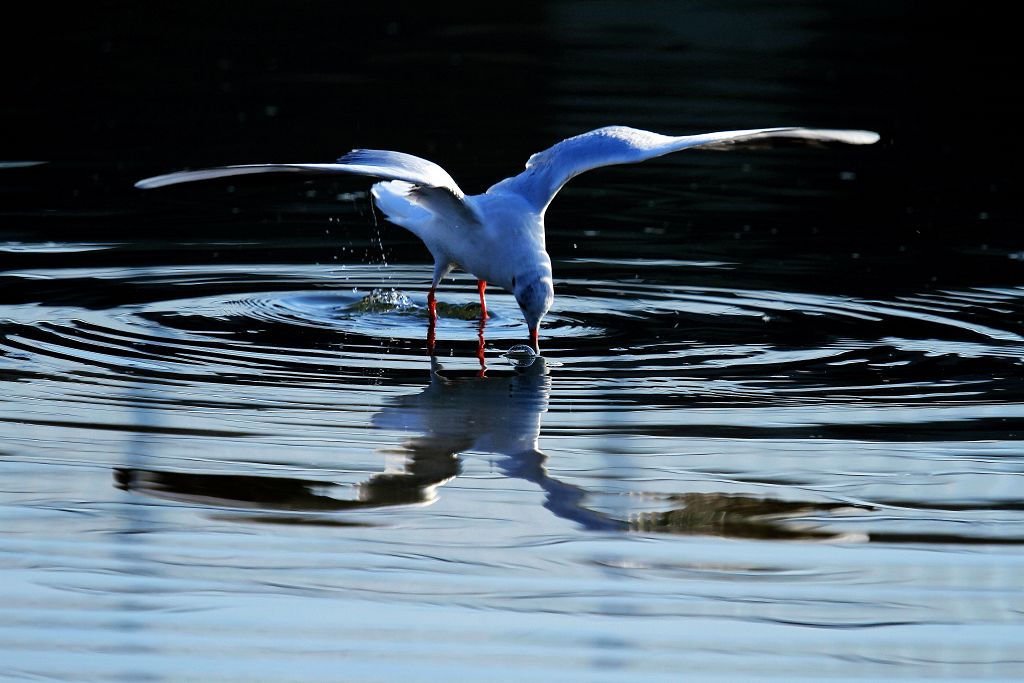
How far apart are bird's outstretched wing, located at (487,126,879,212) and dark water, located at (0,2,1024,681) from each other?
669 mm

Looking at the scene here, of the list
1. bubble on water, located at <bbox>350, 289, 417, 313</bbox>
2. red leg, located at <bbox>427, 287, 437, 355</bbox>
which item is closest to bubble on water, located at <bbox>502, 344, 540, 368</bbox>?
red leg, located at <bbox>427, 287, 437, 355</bbox>

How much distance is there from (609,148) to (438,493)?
301cm

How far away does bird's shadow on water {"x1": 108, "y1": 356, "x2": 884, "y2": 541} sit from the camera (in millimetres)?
5242

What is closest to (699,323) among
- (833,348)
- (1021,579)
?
(833,348)

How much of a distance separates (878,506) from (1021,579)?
2.28 ft

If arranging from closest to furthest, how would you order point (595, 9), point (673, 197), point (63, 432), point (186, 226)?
point (63, 432) < point (186, 226) < point (673, 197) < point (595, 9)

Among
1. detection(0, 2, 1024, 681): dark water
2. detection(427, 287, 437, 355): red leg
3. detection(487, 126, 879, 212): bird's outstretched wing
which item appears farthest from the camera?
detection(427, 287, 437, 355): red leg

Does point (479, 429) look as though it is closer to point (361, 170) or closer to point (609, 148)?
point (361, 170)

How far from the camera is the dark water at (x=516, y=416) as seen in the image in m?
4.43

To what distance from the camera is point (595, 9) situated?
2188 centimetres

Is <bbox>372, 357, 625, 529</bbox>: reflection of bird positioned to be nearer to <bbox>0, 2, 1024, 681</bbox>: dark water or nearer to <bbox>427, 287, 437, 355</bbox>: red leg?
<bbox>0, 2, 1024, 681</bbox>: dark water

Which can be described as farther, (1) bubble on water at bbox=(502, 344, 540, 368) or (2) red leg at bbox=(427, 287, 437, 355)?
(2) red leg at bbox=(427, 287, 437, 355)

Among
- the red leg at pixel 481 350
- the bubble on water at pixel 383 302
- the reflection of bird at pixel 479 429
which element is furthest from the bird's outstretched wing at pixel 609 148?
the reflection of bird at pixel 479 429

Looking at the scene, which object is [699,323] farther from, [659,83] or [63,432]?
[659,83]
